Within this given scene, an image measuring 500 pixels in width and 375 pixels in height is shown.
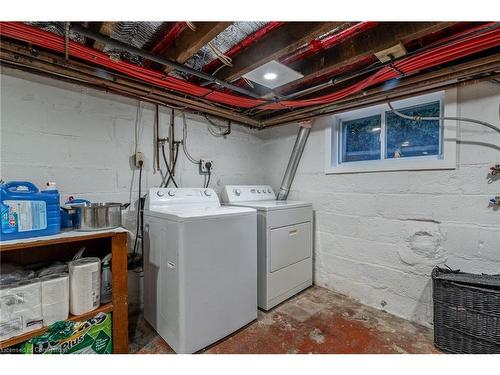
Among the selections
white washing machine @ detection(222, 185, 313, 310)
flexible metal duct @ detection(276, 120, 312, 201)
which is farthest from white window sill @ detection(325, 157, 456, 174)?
white washing machine @ detection(222, 185, 313, 310)

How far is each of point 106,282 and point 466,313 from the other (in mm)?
2261

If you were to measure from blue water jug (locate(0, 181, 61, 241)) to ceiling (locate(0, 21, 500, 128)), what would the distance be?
0.81 m

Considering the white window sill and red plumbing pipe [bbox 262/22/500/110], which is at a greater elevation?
red plumbing pipe [bbox 262/22/500/110]

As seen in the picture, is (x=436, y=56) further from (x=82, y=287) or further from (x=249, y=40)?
(x=82, y=287)

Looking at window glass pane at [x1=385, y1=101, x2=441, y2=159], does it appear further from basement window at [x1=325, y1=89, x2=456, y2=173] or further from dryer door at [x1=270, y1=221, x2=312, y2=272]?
dryer door at [x1=270, y1=221, x2=312, y2=272]

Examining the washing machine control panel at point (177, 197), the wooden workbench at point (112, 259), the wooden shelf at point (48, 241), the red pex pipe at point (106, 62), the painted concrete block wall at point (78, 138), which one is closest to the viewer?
the wooden shelf at point (48, 241)

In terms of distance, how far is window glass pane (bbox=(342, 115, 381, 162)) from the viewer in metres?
2.25

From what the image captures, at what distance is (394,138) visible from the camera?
6.97ft

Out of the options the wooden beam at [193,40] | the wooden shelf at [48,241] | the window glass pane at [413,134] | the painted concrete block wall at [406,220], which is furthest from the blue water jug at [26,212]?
the window glass pane at [413,134]

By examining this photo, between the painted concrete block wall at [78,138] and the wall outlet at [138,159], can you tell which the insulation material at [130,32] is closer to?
the painted concrete block wall at [78,138]

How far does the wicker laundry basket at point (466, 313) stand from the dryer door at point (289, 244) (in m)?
1.06

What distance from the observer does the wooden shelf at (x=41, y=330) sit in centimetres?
111

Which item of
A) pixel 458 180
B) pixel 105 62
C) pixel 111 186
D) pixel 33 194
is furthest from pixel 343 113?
pixel 33 194

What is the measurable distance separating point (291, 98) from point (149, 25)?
1.27m
